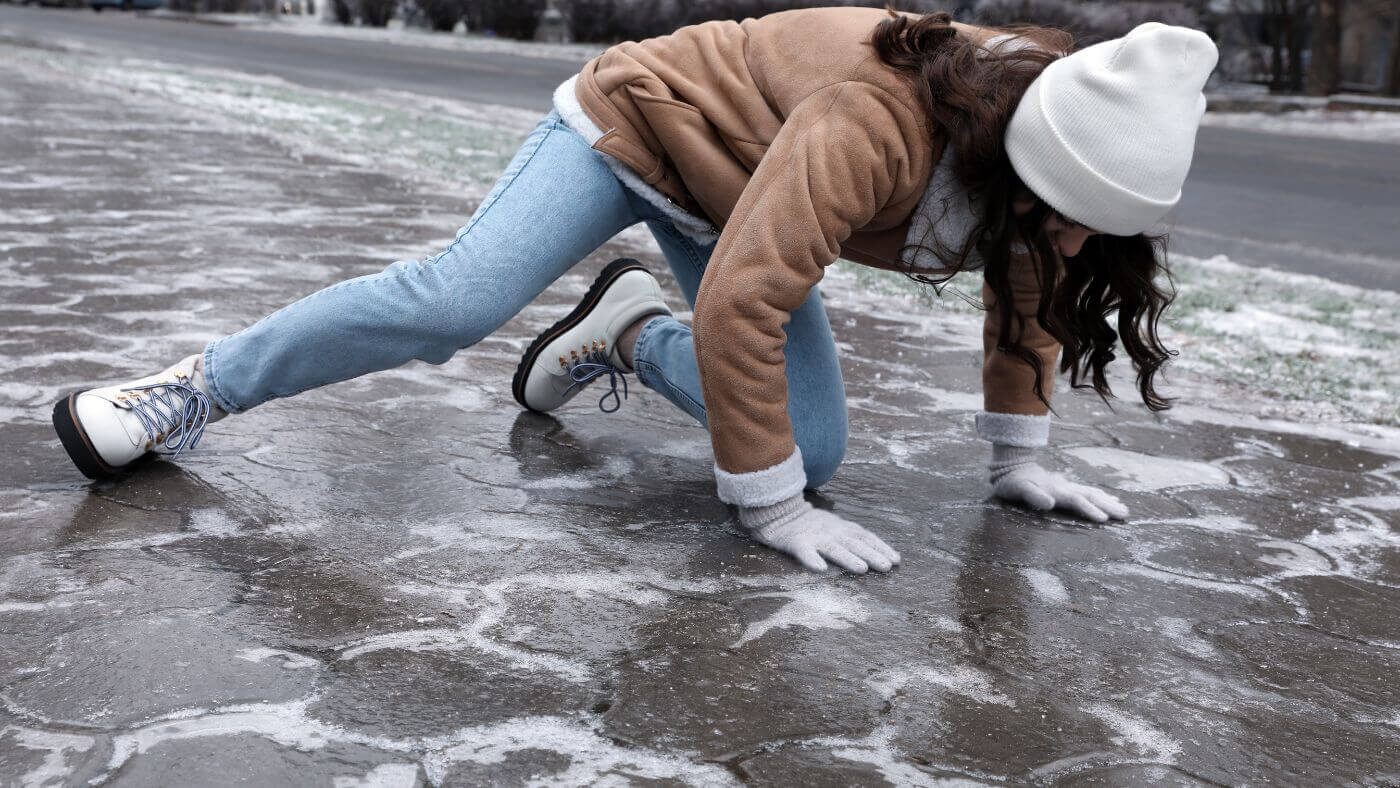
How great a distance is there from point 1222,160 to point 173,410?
9.76m

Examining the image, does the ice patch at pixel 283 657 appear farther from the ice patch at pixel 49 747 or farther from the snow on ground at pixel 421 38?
the snow on ground at pixel 421 38

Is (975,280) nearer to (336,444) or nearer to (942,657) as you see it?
(336,444)

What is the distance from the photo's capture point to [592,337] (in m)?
3.23

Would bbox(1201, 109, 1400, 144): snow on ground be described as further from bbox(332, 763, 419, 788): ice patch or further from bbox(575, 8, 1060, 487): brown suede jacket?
bbox(332, 763, 419, 788): ice patch

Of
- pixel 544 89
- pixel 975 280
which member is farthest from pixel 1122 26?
pixel 975 280

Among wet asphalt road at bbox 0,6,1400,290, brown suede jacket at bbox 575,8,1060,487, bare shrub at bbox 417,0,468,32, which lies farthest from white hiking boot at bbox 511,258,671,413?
bare shrub at bbox 417,0,468,32

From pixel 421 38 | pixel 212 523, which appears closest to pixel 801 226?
pixel 212 523

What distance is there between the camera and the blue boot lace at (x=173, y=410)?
2.75 m

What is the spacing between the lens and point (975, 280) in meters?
5.56

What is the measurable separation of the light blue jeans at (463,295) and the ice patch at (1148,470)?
87cm

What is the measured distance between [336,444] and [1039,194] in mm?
1624

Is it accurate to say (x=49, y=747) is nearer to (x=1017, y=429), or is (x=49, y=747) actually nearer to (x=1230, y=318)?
(x=1017, y=429)

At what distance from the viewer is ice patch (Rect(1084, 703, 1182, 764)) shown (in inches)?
77.1

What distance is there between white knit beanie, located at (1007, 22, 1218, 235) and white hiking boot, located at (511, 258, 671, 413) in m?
1.19
